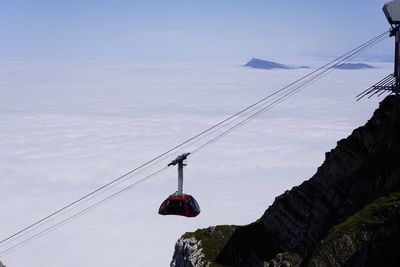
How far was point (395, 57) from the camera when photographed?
47.3 meters

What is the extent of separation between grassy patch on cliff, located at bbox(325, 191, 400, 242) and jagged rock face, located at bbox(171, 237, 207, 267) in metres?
27.9

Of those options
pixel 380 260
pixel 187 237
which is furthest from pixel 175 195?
pixel 187 237

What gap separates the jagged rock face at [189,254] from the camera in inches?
2410

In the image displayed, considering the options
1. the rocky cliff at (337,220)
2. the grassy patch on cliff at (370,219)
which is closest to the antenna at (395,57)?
the rocky cliff at (337,220)

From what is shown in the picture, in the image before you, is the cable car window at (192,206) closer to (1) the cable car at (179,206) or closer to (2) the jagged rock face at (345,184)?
(1) the cable car at (179,206)

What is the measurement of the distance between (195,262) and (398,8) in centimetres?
3958

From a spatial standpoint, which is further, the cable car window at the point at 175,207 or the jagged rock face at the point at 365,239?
the cable car window at the point at 175,207

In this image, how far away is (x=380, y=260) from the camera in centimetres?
3172

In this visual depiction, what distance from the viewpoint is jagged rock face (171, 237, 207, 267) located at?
61.2m

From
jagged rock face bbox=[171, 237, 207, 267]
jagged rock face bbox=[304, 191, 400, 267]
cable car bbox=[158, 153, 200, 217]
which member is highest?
jagged rock face bbox=[171, 237, 207, 267]

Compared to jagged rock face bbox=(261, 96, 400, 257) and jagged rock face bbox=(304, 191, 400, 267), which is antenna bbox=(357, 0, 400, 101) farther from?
jagged rock face bbox=(304, 191, 400, 267)

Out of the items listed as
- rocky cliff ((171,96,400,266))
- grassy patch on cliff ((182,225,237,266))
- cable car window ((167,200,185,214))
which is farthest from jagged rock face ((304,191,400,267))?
grassy patch on cliff ((182,225,237,266))

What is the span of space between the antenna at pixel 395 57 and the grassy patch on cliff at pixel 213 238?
28.2 m

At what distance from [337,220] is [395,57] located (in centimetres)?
A: 1797
